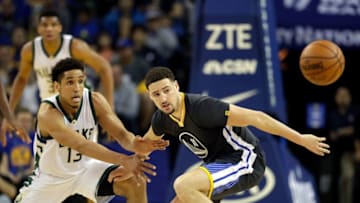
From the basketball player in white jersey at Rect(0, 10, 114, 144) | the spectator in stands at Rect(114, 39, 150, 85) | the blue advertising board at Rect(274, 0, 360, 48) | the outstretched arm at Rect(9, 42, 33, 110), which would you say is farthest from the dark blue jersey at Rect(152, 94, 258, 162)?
the spectator in stands at Rect(114, 39, 150, 85)

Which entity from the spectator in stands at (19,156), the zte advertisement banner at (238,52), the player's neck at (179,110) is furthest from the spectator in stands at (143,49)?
the player's neck at (179,110)

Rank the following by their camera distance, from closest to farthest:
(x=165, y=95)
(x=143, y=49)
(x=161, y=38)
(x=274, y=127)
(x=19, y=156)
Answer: (x=274, y=127)
(x=165, y=95)
(x=19, y=156)
(x=143, y=49)
(x=161, y=38)

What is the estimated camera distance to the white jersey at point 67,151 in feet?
25.0

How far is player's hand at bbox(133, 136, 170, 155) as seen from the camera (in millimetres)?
7086

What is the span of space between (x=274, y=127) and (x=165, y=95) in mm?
885

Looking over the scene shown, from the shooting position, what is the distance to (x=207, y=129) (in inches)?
285

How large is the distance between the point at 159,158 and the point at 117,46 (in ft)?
9.60

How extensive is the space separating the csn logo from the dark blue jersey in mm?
2646

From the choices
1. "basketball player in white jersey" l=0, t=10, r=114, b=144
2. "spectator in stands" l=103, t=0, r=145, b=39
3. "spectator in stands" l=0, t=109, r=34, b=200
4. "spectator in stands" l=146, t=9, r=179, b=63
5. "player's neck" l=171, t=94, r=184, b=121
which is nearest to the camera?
"player's neck" l=171, t=94, r=184, b=121

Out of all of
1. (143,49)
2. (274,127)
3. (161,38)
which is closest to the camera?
(274,127)

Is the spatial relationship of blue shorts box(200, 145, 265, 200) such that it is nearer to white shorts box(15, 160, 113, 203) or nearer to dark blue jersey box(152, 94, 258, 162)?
dark blue jersey box(152, 94, 258, 162)

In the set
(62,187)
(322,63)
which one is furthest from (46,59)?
(322,63)

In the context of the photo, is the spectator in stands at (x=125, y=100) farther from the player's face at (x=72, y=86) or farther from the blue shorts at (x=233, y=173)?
the blue shorts at (x=233, y=173)

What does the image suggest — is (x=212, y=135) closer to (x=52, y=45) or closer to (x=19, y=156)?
(x=52, y=45)
